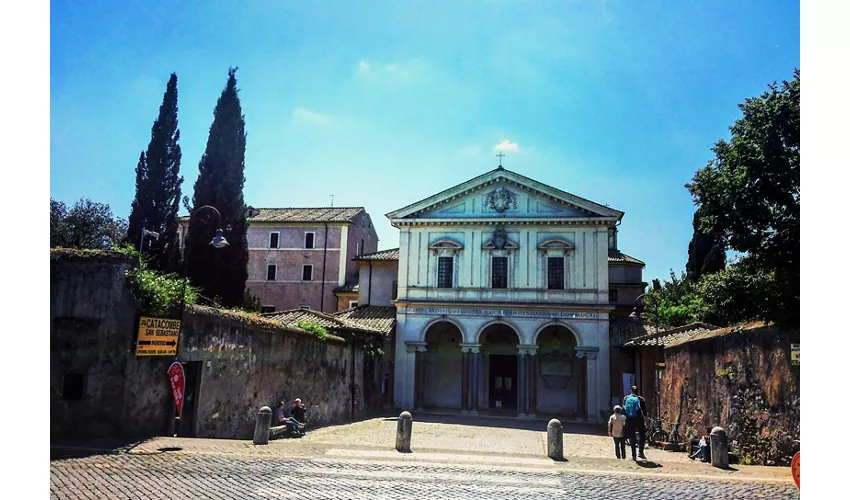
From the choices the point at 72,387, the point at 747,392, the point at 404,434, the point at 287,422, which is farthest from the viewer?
the point at 287,422

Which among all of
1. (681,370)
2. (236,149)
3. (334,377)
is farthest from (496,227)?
(236,149)

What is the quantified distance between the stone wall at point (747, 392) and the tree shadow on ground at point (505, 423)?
6114 mm

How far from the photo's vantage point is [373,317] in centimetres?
2269

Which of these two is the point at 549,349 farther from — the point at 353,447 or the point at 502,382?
the point at 353,447

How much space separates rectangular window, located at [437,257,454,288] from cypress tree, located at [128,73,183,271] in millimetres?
13031

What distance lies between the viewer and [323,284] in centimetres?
2808

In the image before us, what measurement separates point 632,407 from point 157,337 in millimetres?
7953

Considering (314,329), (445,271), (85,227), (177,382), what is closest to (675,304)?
(445,271)

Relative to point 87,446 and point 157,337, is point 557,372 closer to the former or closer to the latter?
point 157,337

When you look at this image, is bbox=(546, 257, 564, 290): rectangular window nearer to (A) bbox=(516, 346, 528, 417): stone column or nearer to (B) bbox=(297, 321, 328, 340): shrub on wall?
(A) bbox=(516, 346, 528, 417): stone column

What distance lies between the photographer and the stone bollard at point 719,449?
8.44m

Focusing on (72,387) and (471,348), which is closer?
(72,387)

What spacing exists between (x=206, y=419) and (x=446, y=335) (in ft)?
46.5

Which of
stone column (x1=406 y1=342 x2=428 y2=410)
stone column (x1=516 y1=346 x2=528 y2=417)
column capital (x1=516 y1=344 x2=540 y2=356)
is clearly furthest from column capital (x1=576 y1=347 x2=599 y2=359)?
stone column (x1=406 y1=342 x2=428 y2=410)
